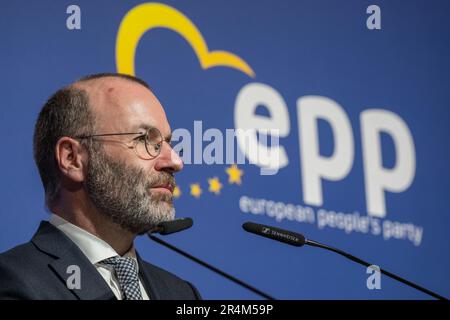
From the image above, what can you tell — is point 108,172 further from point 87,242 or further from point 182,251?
point 182,251

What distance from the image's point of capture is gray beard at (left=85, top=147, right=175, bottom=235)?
6.47ft

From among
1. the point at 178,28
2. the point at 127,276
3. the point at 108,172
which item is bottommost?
the point at 127,276

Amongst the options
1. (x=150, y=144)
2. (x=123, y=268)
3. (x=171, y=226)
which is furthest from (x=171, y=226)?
(x=150, y=144)

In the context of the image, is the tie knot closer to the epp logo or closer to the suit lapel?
the suit lapel

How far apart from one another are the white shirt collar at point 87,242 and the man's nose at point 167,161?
0.25 meters

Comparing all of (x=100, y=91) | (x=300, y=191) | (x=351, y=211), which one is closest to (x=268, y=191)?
(x=300, y=191)

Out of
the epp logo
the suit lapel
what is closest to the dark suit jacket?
the suit lapel

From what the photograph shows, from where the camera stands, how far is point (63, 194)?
79.4 inches

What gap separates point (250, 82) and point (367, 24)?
54 centimetres

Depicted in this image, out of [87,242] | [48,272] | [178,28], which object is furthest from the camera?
[178,28]

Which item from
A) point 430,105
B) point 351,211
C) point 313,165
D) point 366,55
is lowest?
point 351,211

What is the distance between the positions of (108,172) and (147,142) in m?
0.13

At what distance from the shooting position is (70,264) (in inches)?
71.7

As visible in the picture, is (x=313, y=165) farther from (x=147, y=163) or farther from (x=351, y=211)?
(x=147, y=163)
